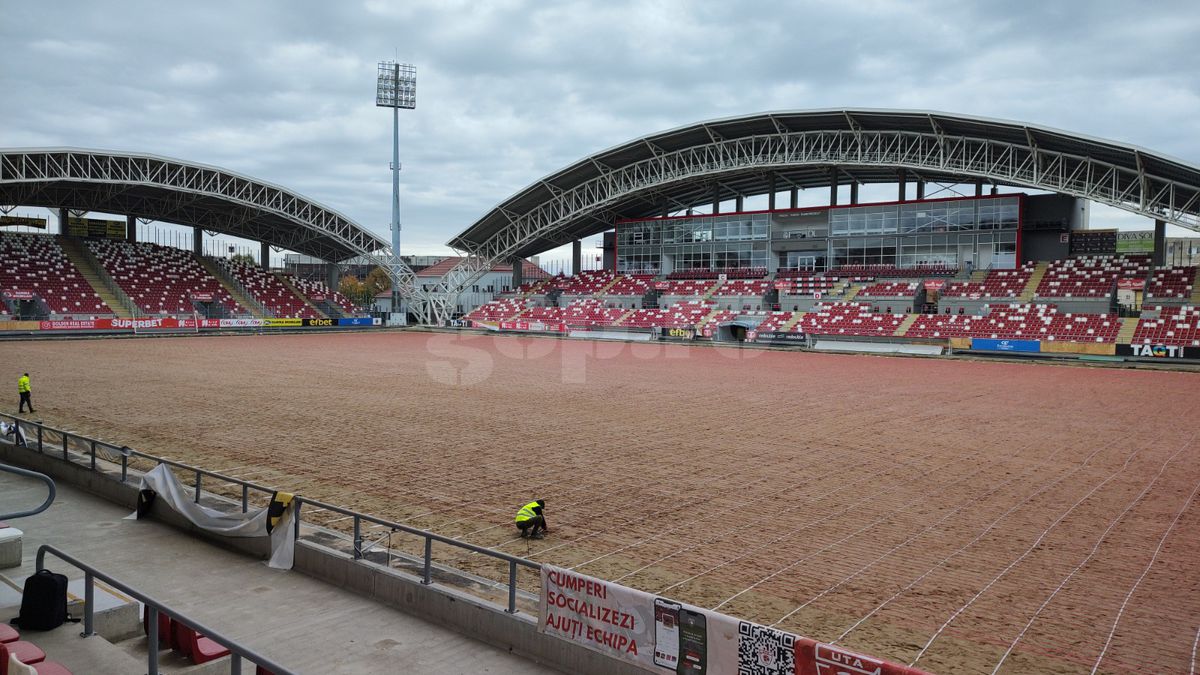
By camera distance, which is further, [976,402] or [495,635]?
[976,402]

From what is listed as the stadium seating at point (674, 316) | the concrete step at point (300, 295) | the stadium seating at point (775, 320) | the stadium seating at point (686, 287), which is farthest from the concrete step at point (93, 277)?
the stadium seating at point (775, 320)

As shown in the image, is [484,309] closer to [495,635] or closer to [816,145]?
[816,145]

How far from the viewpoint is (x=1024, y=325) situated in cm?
5275

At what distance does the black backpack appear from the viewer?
7.15 m

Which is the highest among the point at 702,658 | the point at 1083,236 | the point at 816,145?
the point at 816,145

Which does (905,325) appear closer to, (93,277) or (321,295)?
(321,295)

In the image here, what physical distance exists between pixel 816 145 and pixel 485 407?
147ft

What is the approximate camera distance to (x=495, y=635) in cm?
831

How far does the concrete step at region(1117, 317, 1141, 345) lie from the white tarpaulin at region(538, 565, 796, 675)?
167 feet

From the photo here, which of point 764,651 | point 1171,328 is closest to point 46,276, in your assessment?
point 764,651

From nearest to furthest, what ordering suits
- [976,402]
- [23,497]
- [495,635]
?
[495,635], [23,497], [976,402]

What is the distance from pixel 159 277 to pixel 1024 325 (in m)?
74.7

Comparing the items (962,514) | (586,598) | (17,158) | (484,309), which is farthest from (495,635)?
(484,309)

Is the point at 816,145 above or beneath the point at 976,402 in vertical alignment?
above
